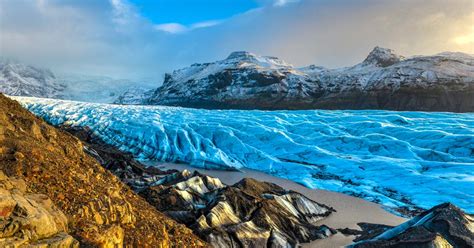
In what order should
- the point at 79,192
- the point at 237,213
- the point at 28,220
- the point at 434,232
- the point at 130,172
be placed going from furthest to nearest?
the point at 130,172, the point at 237,213, the point at 434,232, the point at 79,192, the point at 28,220

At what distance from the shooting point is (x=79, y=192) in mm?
5707

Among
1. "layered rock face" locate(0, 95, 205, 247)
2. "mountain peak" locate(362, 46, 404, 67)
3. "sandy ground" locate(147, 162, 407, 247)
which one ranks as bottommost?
"sandy ground" locate(147, 162, 407, 247)

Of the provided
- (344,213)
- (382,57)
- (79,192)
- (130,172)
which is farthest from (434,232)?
(382,57)

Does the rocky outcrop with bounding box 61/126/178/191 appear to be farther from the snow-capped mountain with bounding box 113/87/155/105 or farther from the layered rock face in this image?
the snow-capped mountain with bounding box 113/87/155/105

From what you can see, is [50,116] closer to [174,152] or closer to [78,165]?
[174,152]

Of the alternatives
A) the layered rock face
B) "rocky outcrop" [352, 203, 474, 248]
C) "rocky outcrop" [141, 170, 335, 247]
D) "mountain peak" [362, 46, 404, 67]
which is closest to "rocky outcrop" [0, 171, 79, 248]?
the layered rock face

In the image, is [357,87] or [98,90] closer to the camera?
[357,87]

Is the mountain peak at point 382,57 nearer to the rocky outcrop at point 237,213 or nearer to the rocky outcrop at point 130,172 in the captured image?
the rocky outcrop at point 130,172

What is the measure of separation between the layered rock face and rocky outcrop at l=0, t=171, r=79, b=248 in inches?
2.1

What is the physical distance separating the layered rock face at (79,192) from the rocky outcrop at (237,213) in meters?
1.52

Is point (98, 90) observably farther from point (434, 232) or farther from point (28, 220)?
point (28, 220)

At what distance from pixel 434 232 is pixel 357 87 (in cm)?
6329

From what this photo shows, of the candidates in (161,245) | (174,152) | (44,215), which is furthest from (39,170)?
(174,152)

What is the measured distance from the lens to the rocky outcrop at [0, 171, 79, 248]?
12.9 feet
